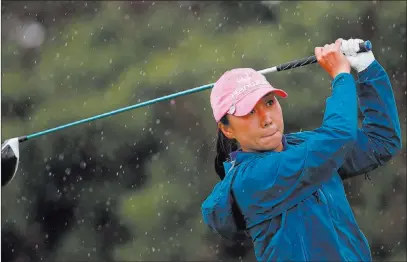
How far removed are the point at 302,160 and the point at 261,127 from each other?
0.16 metres

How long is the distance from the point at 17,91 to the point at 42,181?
1059mm

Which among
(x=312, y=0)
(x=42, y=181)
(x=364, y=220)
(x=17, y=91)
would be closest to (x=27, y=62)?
(x=17, y=91)

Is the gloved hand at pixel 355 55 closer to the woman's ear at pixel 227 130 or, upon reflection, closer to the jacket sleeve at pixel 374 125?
the jacket sleeve at pixel 374 125

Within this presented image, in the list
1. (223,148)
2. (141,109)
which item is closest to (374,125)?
(223,148)

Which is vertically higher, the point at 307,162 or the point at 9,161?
the point at 9,161

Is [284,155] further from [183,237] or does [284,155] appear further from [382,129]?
[183,237]

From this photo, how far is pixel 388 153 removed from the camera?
2.50 meters

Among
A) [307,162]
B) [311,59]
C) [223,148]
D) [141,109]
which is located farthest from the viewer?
[141,109]

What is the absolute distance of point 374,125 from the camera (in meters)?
2.48

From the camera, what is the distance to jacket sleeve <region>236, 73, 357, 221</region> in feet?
7.42

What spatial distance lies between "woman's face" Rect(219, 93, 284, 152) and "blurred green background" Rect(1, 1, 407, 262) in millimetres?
6123

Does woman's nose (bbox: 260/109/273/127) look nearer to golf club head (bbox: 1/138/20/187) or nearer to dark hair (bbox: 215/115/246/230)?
dark hair (bbox: 215/115/246/230)

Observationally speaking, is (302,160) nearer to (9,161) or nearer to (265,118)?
(265,118)

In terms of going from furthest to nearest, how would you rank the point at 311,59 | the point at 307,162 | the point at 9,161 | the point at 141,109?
the point at 141,109, the point at 9,161, the point at 311,59, the point at 307,162
